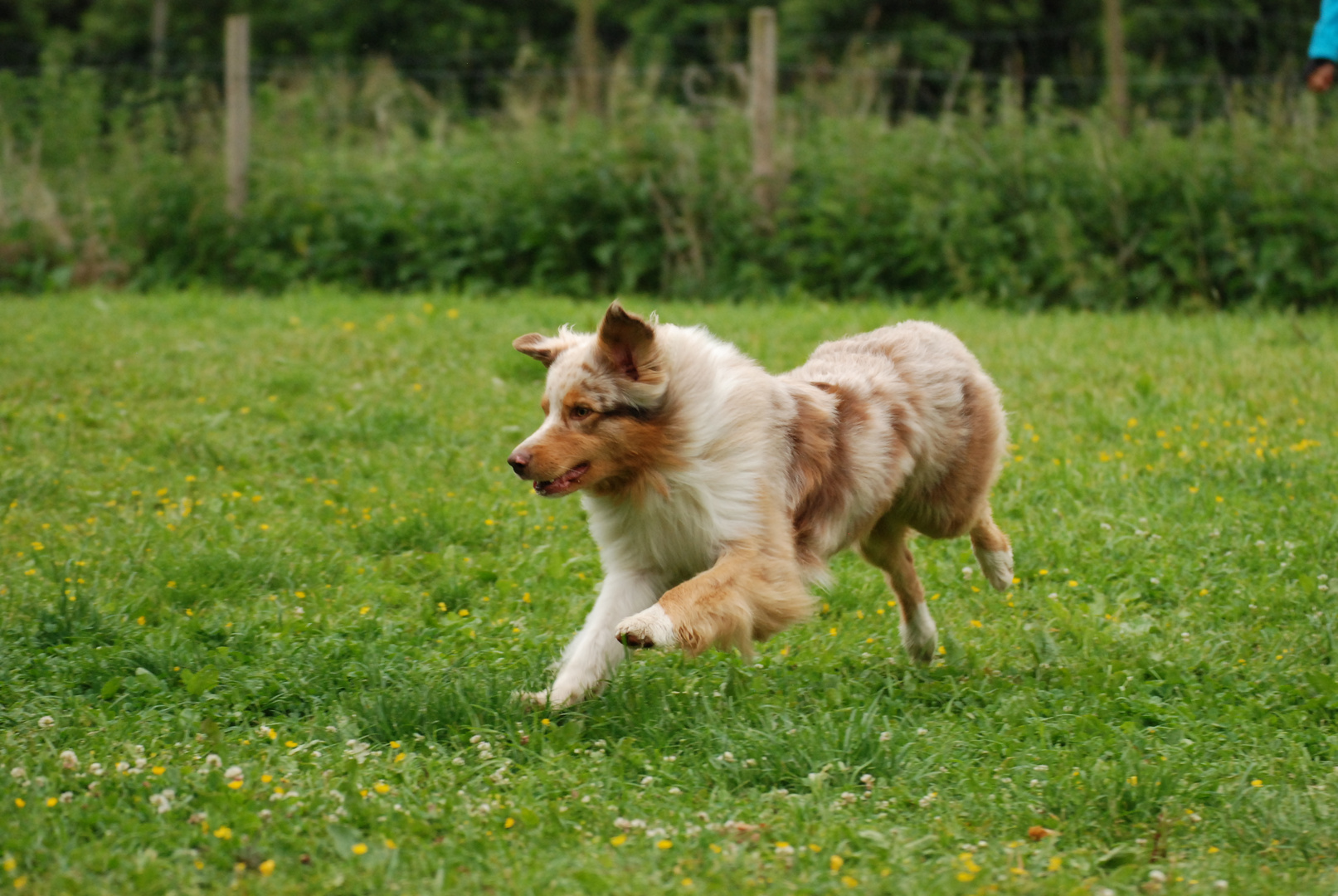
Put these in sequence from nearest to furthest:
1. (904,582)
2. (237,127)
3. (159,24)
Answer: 1. (904,582)
2. (237,127)
3. (159,24)

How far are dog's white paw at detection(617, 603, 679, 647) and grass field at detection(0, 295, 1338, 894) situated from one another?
368 millimetres

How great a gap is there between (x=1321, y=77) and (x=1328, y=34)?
0.87ft

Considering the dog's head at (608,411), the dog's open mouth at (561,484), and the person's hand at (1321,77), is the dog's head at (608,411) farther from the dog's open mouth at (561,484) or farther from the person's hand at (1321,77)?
the person's hand at (1321,77)

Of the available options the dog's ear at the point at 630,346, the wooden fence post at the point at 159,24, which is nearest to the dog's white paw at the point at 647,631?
the dog's ear at the point at 630,346

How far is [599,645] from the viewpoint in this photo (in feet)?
15.6

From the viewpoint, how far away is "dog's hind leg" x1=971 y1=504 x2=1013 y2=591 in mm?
5875

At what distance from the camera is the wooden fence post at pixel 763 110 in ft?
42.4

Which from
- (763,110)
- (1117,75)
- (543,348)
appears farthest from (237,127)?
(543,348)

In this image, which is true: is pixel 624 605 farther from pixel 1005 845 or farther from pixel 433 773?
pixel 1005 845

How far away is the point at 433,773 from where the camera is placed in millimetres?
4152

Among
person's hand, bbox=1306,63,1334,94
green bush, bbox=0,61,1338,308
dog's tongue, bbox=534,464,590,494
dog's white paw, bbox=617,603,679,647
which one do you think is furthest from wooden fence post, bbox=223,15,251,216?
dog's white paw, bbox=617,603,679,647

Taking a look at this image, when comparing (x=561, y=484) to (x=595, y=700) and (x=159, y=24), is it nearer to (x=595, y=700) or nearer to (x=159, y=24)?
(x=595, y=700)

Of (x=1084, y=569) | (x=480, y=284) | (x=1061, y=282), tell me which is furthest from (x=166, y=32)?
(x=1084, y=569)

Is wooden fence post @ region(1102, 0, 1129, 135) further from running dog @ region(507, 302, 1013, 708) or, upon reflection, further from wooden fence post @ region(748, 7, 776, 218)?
running dog @ region(507, 302, 1013, 708)
